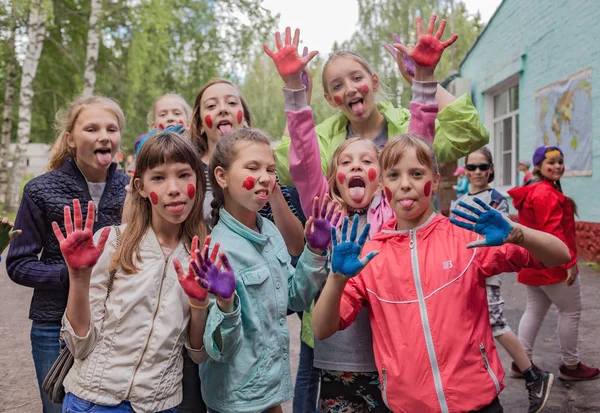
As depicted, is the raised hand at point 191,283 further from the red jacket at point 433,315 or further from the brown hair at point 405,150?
the brown hair at point 405,150

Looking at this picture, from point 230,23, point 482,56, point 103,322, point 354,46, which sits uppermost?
point 354,46

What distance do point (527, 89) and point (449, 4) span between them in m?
17.2

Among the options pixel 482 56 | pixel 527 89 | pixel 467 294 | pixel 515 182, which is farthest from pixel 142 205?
pixel 482 56

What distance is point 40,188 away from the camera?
2.61 metres

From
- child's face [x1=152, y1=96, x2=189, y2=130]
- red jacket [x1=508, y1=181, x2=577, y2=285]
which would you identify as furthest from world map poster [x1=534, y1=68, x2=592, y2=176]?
child's face [x1=152, y1=96, x2=189, y2=130]

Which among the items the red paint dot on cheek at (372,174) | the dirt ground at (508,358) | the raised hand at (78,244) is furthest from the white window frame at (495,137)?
the raised hand at (78,244)

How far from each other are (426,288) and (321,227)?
460 millimetres

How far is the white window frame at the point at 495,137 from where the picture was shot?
1309 cm

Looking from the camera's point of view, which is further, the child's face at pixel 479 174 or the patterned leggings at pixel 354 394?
the child's face at pixel 479 174

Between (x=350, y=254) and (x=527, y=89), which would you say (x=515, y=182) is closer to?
(x=527, y=89)

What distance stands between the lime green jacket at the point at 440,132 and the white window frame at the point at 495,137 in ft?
34.9

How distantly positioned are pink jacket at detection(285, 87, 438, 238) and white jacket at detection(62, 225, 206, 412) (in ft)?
2.37

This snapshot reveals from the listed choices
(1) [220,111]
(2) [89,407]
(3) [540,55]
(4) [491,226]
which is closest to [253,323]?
(2) [89,407]

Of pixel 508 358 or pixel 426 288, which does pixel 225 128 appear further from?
pixel 508 358
